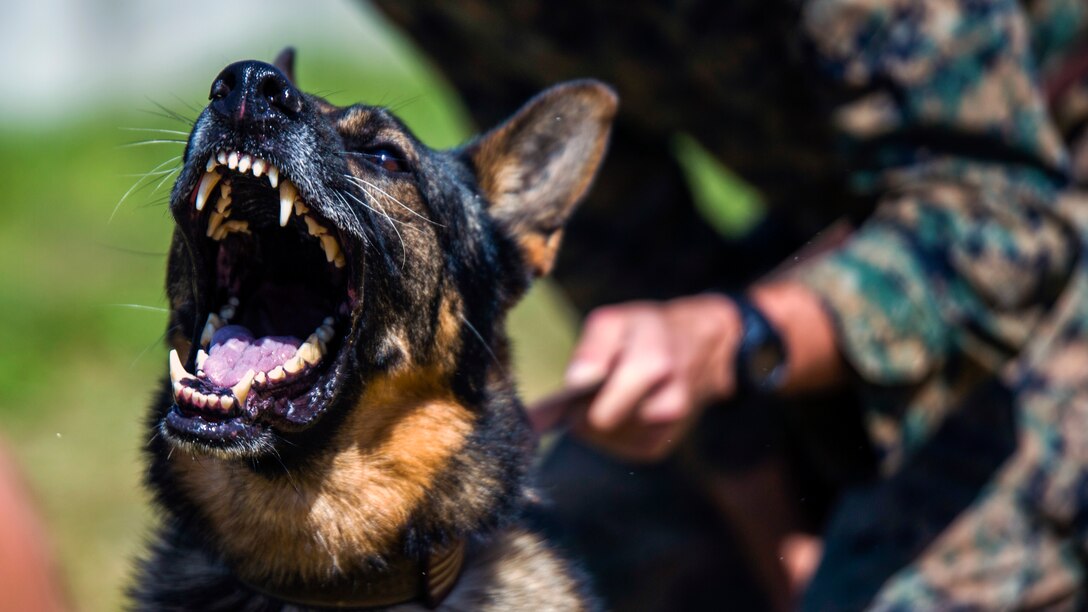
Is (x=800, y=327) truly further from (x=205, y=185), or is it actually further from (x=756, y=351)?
(x=205, y=185)

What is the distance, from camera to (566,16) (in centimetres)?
413

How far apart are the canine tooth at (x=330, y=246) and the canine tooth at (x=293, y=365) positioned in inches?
9.1

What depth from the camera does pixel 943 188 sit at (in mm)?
3402

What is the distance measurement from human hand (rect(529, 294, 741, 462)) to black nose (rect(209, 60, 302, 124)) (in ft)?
3.39

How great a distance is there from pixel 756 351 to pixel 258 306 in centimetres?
138

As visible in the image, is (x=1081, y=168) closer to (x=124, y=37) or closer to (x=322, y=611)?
(x=322, y=611)

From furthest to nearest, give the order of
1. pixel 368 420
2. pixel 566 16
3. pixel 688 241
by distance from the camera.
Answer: pixel 688 241 < pixel 566 16 < pixel 368 420

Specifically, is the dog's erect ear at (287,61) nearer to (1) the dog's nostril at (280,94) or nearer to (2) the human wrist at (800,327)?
(1) the dog's nostril at (280,94)

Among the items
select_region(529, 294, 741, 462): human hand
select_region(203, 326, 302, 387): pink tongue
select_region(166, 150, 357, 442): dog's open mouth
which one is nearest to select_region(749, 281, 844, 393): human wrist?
select_region(529, 294, 741, 462): human hand

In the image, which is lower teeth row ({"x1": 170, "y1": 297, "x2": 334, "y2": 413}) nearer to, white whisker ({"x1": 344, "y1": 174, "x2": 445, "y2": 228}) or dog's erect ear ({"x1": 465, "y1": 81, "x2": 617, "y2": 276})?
white whisker ({"x1": 344, "y1": 174, "x2": 445, "y2": 228})

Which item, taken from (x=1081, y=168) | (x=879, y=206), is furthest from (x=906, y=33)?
(x=1081, y=168)

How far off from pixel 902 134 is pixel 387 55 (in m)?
9.61

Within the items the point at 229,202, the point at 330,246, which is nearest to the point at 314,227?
the point at 330,246

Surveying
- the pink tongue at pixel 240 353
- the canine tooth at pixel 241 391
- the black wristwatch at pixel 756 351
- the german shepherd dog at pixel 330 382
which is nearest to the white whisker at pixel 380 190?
the german shepherd dog at pixel 330 382
